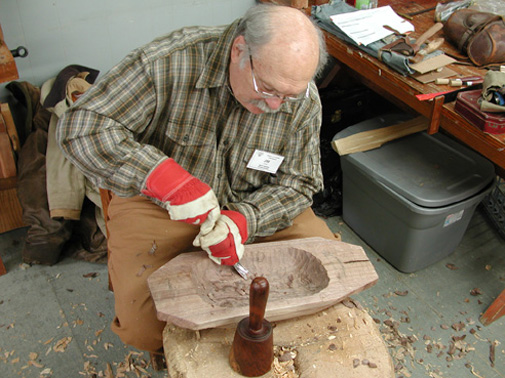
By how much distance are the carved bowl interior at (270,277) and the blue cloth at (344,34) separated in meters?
1.21

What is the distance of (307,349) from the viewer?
4.09 feet

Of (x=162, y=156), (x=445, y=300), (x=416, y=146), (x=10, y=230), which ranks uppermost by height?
(x=162, y=156)

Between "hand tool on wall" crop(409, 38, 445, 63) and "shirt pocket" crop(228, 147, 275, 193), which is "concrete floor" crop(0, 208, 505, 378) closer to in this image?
"shirt pocket" crop(228, 147, 275, 193)

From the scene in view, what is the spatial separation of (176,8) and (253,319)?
2131mm

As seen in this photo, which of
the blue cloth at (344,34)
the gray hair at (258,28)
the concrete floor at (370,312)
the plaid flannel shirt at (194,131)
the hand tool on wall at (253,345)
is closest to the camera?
the hand tool on wall at (253,345)

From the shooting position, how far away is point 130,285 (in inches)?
61.5

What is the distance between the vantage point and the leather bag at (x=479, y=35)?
2235 mm

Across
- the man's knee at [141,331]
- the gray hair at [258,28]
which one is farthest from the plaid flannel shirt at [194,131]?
the man's knee at [141,331]

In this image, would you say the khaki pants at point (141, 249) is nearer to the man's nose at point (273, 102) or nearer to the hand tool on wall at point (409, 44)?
the man's nose at point (273, 102)

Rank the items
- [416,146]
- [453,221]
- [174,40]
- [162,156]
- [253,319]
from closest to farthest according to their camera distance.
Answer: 1. [253,319]
2. [162,156]
3. [174,40]
4. [453,221]
5. [416,146]

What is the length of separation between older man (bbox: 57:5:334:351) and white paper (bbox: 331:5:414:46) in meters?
0.89

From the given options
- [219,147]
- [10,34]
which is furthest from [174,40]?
[10,34]

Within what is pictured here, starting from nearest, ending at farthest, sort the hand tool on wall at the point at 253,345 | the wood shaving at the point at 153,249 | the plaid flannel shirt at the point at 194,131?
the hand tool on wall at the point at 253,345 < the plaid flannel shirt at the point at 194,131 < the wood shaving at the point at 153,249

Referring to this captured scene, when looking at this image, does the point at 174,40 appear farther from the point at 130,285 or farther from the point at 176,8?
the point at 176,8
